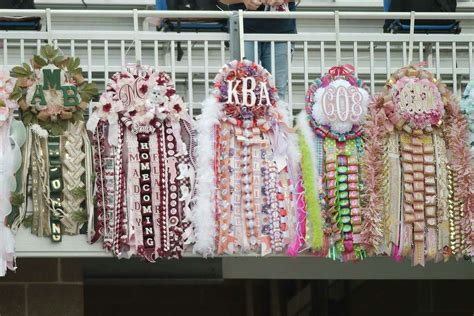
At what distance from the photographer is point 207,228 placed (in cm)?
1010

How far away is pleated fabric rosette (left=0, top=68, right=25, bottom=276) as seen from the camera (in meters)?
9.95

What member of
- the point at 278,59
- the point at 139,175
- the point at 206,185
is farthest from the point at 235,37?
the point at 139,175

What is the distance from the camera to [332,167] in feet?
33.8

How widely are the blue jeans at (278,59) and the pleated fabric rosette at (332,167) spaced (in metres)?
0.34

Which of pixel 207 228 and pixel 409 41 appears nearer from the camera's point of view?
pixel 207 228

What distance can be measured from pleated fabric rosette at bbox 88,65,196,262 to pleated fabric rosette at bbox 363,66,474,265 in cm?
124

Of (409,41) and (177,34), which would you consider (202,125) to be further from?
(409,41)

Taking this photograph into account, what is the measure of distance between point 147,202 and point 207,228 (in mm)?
422

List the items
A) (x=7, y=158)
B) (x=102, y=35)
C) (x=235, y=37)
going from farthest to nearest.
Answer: (x=235, y=37)
(x=102, y=35)
(x=7, y=158)

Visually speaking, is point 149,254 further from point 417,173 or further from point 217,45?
point 217,45

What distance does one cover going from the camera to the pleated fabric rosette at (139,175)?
10.1 meters

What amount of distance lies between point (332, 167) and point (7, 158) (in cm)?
212

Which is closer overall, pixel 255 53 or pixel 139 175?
pixel 139 175

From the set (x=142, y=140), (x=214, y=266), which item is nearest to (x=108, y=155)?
(x=142, y=140)
